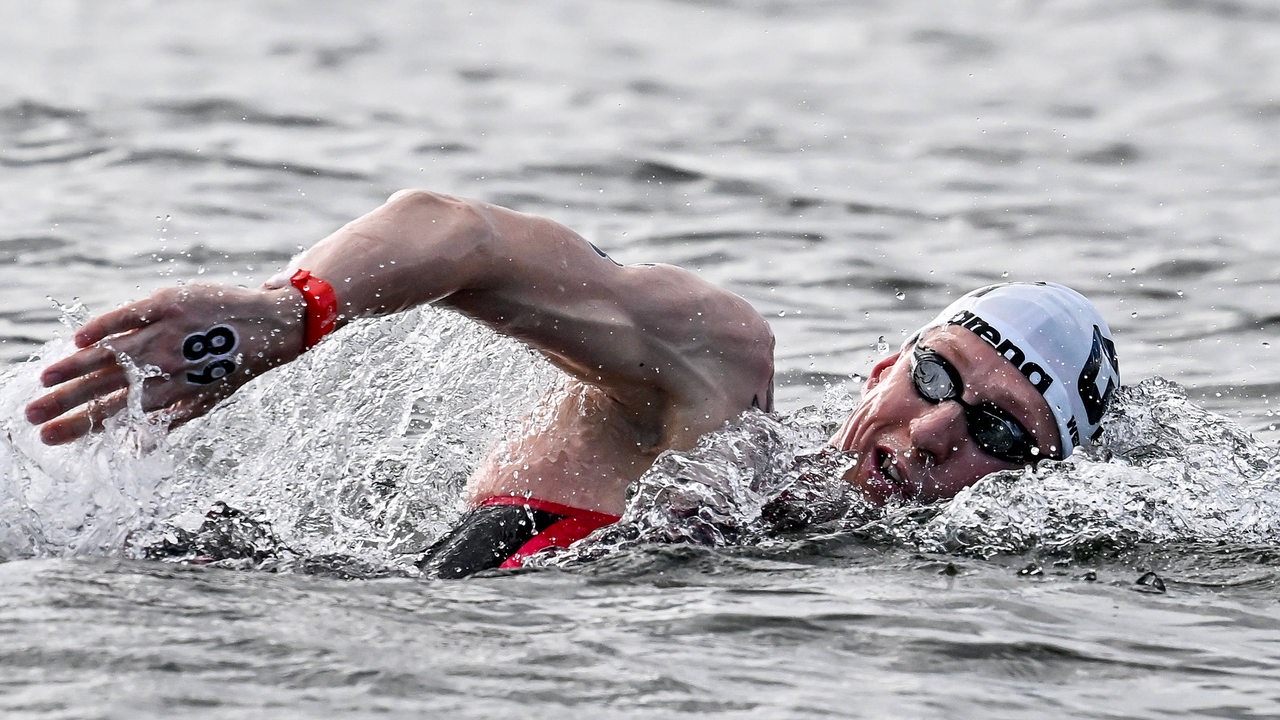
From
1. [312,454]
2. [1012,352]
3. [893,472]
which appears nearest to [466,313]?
[312,454]

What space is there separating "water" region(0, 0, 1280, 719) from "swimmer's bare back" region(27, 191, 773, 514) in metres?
0.17

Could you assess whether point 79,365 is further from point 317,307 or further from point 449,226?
point 449,226

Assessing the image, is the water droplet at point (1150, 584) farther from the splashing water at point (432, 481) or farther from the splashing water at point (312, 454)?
the splashing water at point (312, 454)

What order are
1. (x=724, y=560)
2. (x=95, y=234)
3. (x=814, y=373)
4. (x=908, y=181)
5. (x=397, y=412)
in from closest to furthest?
(x=724, y=560)
(x=397, y=412)
(x=814, y=373)
(x=95, y=234)
(x=908, y=181)

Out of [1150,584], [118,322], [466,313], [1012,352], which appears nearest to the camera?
[118,322]

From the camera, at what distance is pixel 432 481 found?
586 cm

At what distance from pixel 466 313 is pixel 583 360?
0.41 metres

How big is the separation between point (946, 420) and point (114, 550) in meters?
2.44

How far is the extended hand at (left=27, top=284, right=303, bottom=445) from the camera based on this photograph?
376 centimetres

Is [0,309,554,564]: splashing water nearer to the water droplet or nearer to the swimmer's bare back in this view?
the swimmer's bare back

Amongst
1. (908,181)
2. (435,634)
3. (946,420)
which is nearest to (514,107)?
(908,181)

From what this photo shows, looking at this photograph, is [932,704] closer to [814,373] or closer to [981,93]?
[814,373]

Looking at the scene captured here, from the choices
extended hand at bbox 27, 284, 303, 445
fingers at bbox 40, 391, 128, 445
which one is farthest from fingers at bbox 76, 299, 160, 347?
fingers at bbox 40, 391, 128, 445

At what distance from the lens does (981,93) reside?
551 inches
